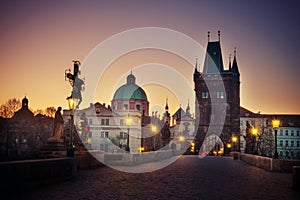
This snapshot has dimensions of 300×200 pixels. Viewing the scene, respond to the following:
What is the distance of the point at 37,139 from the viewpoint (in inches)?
2891

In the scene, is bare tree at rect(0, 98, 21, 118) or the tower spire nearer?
bare tree at rect(0, 98, 21, 118)

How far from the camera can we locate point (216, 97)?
102m

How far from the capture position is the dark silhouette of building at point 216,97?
9812 centimetres

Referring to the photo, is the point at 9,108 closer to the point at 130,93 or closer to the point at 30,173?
the point at 130,93

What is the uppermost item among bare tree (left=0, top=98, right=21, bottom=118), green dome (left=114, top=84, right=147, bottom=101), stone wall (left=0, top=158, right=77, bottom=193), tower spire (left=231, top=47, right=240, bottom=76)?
tower spire (left=231, top=47, right=240, bottom=76)

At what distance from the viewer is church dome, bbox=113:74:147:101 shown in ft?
350

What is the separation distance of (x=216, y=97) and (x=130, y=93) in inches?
949

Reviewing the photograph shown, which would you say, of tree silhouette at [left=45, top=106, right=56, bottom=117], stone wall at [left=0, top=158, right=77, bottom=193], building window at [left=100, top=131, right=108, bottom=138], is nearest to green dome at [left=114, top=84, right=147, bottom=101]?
building window at [left=100, top=131, right=108, bottom=138]

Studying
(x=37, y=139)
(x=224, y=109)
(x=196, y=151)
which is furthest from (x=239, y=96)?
(x=37, y=139)

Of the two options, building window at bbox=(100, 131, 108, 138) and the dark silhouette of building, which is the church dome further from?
the dark silhouette of building

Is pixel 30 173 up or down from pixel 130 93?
down

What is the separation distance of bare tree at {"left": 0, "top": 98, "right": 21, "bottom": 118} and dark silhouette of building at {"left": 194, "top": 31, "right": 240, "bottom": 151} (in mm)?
44564

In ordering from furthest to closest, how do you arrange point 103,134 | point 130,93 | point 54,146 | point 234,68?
point 130,93 → point 234,68 → point 103,134 → point 54,146

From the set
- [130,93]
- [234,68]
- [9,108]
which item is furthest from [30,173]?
[234,68]
